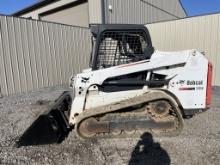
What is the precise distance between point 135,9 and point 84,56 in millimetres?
5000

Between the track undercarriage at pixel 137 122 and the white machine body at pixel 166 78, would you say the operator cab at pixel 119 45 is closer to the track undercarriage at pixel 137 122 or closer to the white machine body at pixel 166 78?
the white machine body at pixel 166 78

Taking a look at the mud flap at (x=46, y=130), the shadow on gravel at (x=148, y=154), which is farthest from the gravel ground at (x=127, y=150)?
the mud flap at (x=46, y=130)

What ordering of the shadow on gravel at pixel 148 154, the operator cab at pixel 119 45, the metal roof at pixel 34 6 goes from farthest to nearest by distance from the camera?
1. the metal roof at pixel 34 6
2. the operator cab at pixel 119 45
3. the shadow on gravel at pixel 148 154

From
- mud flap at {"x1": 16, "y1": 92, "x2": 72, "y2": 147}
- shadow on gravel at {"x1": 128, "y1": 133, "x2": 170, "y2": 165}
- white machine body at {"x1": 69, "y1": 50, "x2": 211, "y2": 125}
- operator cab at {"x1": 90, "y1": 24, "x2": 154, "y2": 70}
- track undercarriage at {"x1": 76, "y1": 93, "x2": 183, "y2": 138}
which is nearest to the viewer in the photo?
shadow on gravel at {"x1": 128, "y1": 133, "x2": 170, "y2": 165}

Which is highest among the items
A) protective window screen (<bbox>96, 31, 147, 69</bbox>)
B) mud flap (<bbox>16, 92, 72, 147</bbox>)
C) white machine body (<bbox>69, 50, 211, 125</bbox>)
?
protective window screen (<bbox>96, 31, 147, 69</bbox>)

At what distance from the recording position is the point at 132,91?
444cm

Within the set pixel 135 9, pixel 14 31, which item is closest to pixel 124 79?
pixel 14 31

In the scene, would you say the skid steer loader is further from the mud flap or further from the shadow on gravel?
the shadow on gravel

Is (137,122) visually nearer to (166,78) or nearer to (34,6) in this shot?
(166,78)

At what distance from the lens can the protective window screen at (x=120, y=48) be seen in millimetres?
4516

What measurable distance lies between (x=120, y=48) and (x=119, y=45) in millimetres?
59

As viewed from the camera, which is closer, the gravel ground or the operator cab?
the gravel ground

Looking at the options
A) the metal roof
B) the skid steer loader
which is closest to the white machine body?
the skid steer loader

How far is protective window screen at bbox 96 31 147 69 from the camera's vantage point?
4516 mm
